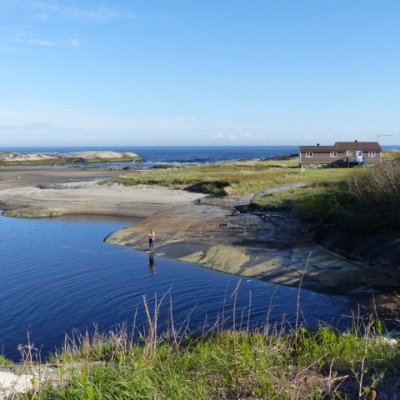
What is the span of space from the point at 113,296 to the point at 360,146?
6774 centimetres

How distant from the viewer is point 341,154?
80.8m

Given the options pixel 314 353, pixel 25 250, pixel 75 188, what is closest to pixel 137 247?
pixel 25 250

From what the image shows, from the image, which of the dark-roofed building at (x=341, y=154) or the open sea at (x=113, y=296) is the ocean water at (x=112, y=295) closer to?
the open sea at (x=113, y=296)

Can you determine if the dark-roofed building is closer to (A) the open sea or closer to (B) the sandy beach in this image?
(B) the sandy beach

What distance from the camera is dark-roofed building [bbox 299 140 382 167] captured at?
79.1 meters

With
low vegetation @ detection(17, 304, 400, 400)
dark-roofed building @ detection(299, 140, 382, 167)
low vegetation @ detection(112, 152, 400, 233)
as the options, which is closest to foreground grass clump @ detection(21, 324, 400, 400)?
low vegetation @ detection(17, 304, 400, 400)

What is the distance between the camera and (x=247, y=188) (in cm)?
5416

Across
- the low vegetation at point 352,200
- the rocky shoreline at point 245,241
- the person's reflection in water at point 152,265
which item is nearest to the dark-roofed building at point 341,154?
the low vegetation at point 352,200

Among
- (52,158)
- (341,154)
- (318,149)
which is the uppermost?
(52,158)

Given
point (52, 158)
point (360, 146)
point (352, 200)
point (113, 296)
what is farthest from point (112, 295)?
point (52, 158)

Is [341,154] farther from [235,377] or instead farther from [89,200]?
[235,377]

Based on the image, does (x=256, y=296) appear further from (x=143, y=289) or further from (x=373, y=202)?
(x=373, y=202)

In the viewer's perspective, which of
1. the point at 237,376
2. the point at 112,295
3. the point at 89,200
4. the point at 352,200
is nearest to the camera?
the point at 237,376

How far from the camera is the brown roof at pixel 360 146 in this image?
3135 inches
